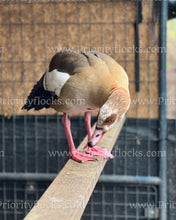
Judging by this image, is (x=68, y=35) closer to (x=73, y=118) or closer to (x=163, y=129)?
(x=73, y=118)

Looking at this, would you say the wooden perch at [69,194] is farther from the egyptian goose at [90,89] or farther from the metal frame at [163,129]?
the metal frame at [163,129]

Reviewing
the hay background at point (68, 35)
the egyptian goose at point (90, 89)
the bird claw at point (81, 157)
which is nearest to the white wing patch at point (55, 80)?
the egyptian goose at point (90, 89)

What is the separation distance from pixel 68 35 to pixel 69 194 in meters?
1.37

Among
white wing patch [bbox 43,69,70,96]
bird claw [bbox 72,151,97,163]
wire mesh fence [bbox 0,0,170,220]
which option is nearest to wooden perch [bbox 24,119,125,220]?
bird claw [bbox 72,151,97,163]

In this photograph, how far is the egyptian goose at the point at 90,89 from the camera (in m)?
1.29

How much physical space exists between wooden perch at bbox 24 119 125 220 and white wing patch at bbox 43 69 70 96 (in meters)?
0.35

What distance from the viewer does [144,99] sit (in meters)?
2.18

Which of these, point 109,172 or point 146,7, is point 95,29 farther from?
point 109,172

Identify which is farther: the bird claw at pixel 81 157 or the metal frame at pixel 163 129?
the metal frame at pixel 163 129

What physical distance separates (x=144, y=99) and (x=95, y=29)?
55cm

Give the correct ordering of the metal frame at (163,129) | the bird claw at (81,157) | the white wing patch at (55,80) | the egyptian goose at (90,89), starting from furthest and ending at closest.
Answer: the metal frame at (163,129) < the white wing patch at (55,80) < the bird claw at (81,157) < the egyptian goose at (90,89)

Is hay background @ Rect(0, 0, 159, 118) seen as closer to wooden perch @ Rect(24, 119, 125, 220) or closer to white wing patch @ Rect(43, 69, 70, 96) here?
white wing patch @ Rect(43, 69, 70, 96)

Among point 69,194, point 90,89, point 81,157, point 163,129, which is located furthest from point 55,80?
point 163,129

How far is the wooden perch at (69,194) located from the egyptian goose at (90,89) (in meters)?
0.09
